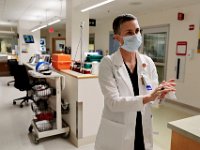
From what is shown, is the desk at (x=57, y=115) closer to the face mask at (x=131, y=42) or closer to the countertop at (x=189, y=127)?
the face mask at (x=131, y=42)

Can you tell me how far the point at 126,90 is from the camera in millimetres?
1213

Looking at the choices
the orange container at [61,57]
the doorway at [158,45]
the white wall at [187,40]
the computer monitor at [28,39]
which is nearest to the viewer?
the orange container at [61,57]

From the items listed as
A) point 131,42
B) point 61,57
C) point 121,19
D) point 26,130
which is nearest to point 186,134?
A: point 131,42

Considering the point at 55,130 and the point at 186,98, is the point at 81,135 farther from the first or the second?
the point at 186,98

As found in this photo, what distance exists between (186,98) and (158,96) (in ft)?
13.6

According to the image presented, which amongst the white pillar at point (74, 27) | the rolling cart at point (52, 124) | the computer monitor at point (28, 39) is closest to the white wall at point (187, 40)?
the white pillar at point (74, 27)

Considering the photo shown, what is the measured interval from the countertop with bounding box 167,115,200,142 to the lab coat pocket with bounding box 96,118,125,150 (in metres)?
0.31

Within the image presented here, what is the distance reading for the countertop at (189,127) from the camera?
1006 mm

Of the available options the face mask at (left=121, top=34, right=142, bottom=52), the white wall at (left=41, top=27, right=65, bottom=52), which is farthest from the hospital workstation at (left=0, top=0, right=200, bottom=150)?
the white wall at (left=41, top=27, right=65, bottom=52)

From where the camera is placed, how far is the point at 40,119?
3088 millimetres

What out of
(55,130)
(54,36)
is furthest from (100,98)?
(54,36)

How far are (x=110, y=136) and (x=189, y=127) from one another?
49 centimetres

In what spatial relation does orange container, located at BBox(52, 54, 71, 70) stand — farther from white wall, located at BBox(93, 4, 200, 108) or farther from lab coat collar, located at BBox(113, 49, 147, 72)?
white wall, located at BBox(93, 4, 200, 108)

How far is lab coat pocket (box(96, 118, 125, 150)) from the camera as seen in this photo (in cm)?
124
